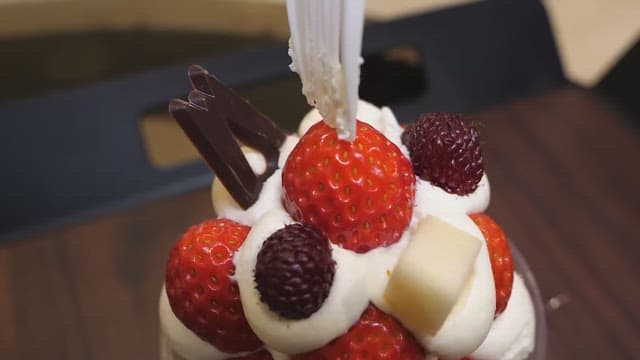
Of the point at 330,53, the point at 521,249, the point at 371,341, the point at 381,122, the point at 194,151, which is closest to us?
the point at 330,53

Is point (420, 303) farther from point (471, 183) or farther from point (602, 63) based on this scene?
point (602, 63)

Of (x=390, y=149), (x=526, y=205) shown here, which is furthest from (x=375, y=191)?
(x=526, y=205)

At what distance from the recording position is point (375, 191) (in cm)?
64

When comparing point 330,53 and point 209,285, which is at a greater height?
point 330,53

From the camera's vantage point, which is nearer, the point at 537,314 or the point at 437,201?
the point at 437,201

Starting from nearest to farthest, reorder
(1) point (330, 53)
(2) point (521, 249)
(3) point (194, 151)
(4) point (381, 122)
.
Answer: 1. (1) point (330, 53)
2. (4) point (381, 122)
3. (2) point (521, 249)
4. (3) point (194, 151)

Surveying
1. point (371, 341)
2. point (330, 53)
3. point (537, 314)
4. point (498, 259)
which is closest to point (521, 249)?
point (537, 314)

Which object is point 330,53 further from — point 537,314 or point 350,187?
point 537,314

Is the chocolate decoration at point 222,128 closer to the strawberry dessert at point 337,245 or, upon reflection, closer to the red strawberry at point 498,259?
the strawberry dessert at point 337,245

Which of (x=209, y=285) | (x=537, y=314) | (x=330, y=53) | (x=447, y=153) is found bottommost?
(x=537, y=314)

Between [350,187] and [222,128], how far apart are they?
0.14 metres

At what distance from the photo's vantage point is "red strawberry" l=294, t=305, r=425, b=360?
67 cm

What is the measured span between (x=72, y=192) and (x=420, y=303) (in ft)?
2.06

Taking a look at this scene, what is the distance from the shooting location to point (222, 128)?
706mm
